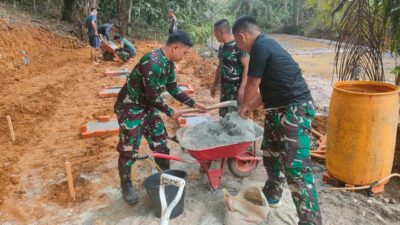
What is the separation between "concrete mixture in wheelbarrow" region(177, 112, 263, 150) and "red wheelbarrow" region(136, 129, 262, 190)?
0.06m

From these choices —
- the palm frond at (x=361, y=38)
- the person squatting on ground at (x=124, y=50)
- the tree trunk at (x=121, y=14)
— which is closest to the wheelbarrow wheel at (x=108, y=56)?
the person squatting on ground at (x=124, y=50)

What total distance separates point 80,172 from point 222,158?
205cm

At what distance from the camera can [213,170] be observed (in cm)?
392

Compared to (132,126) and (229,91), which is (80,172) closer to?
(132,126)

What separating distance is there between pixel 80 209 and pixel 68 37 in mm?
12143

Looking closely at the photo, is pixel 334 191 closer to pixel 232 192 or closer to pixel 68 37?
pixel 232 192

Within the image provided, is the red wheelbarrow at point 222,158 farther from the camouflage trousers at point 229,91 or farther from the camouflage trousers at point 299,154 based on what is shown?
the camouflage trousers at point 229,91

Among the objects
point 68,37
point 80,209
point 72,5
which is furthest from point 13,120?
point 72,5

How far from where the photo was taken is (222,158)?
12.3 feet

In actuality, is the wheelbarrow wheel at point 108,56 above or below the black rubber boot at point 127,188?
above

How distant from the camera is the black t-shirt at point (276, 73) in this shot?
9.84 ft

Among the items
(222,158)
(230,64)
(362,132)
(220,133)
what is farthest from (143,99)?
(362,132)

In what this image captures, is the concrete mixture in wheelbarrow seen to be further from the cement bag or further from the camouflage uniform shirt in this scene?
the cement bag

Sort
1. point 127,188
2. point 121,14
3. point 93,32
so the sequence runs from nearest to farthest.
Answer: point 127,188 < point 93,32 < point 121,14
